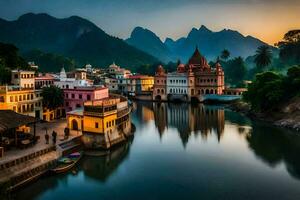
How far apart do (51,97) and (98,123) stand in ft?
48.2

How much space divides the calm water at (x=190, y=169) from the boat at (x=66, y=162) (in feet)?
2.23

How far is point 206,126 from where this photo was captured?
183 feet

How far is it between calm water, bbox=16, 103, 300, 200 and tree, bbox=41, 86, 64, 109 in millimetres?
12976

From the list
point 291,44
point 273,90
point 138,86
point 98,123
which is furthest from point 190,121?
point 291,44

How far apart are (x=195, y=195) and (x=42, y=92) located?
31.6 m

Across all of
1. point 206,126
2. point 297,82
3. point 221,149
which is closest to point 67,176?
point 221,149

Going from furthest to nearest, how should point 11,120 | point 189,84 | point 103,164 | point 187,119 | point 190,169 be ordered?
1. point 189,84
2. point 187,119
3. point 103,164
4. point 190,169
5. point 11,120

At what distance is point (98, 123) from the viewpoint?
1515 inches

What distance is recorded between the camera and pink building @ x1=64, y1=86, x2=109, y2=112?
53866 millimetres

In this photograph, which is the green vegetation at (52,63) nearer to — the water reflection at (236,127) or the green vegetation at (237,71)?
the green vegetation at (237,71)

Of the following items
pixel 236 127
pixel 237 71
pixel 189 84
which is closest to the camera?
pixel 236 127

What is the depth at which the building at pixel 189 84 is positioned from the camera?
93.7m

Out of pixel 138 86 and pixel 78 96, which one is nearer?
pixel 78 96

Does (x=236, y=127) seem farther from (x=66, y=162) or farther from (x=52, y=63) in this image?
(x=52, y=63)
